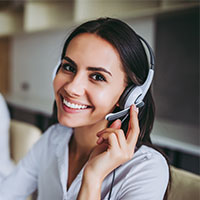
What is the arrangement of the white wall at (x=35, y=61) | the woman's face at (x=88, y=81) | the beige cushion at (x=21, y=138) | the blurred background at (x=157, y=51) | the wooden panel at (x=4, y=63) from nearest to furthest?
the woman's face at (x=88, y=81) < the beige cushion at (x=21, y=138) < the blurred background at (x=157, y=51) < the white wall at (x=35, y=61) < the wooden panel at (x=4, y=63)

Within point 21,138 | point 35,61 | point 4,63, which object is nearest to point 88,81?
point 21,138

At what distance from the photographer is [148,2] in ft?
7.69

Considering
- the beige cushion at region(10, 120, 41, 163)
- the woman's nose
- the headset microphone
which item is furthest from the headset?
the beige cushion at region(10, 120, 41, 163)

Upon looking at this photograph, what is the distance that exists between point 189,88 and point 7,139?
1.45 m

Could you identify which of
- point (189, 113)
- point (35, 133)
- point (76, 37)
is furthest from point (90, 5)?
point (76, 37)

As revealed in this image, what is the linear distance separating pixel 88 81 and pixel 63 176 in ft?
1.15

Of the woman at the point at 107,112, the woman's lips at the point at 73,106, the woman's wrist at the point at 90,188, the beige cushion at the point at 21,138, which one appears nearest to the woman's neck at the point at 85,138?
the woman at the point at 107,112

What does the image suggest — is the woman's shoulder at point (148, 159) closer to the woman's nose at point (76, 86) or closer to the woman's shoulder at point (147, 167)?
the woman's shoulder at point (147, 167)

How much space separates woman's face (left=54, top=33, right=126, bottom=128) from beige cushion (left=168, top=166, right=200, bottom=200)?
0.32 metres

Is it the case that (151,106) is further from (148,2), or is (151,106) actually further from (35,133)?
(148,2)

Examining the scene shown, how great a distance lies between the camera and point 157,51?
227 centimetres

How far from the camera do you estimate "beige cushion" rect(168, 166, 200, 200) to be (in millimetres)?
789

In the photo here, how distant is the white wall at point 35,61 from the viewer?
3.33 m

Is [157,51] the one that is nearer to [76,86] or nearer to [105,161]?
[76,86]
